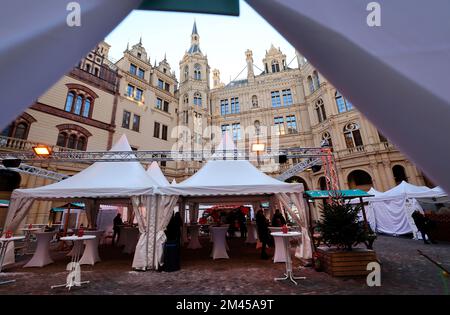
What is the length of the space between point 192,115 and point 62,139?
43.7 ft

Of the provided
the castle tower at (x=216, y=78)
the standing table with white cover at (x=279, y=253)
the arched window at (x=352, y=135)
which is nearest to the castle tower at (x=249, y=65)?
the castle tower at (x=216, y=78)

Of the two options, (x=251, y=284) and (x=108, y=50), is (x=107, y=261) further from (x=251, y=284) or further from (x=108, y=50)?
(x=108, y=50)

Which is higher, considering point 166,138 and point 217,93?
point 217,93

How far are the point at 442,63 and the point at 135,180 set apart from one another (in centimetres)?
883

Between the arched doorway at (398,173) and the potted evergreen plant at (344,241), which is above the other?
the arched doorway at (398,173)

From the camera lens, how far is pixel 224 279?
18.5ft

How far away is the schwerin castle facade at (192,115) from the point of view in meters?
15.8

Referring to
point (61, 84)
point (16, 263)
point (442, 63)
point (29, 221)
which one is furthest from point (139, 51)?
point (442, 63)

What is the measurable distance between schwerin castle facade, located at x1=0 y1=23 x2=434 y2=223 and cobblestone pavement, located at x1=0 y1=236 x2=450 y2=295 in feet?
31.3

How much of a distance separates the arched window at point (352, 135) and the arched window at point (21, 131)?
26.5m

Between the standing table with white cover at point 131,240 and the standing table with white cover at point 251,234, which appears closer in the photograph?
the standing table with white cover at point 131,240

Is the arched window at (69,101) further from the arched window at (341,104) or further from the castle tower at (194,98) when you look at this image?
the arched window at (341,104)
